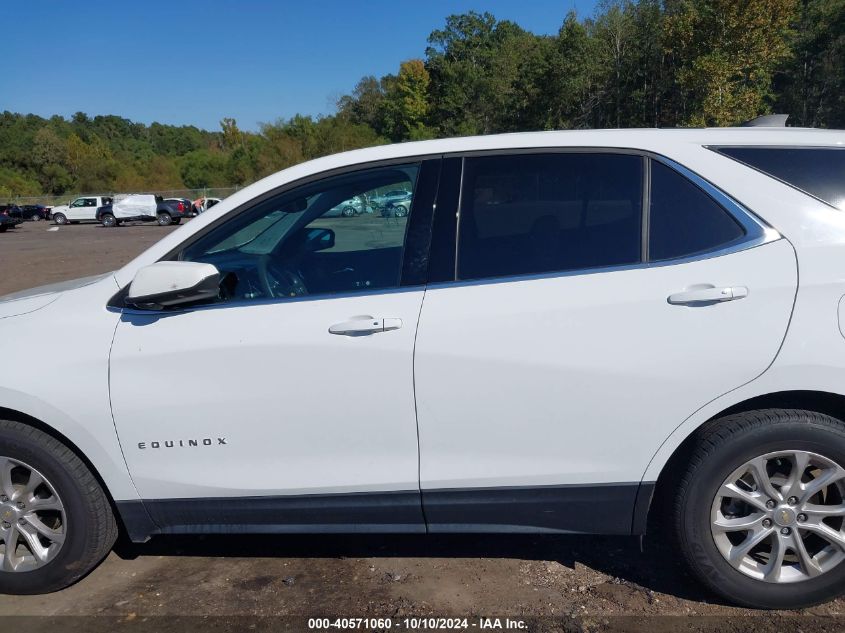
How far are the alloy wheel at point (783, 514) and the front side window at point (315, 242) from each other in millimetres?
1551

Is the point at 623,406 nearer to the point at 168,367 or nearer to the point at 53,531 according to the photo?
the point at 168,367

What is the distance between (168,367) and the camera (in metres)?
2.64

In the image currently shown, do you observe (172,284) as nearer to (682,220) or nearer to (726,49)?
(682,220)

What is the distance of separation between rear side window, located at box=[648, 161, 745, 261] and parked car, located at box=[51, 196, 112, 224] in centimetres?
4988

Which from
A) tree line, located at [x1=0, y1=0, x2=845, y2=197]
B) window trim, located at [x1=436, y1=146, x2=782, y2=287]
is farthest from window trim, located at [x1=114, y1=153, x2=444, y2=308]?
tree line, located at [x1=0, y1=0, x2=845, y2=197]

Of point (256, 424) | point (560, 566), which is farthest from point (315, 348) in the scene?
point (560, 566)

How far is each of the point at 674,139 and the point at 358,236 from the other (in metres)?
1.38

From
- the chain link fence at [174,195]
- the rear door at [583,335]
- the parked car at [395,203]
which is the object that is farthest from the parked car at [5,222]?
the rear door at [583,335]

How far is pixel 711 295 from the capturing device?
245 centimetres

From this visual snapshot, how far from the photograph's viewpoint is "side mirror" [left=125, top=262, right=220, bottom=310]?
102 inches

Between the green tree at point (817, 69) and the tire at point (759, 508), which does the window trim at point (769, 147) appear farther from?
the green tree at point (817, 69)

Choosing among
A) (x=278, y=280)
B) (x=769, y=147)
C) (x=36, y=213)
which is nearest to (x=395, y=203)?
(x=278, y=280)

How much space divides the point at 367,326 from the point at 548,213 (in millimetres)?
860

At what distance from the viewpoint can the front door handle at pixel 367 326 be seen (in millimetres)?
2537
